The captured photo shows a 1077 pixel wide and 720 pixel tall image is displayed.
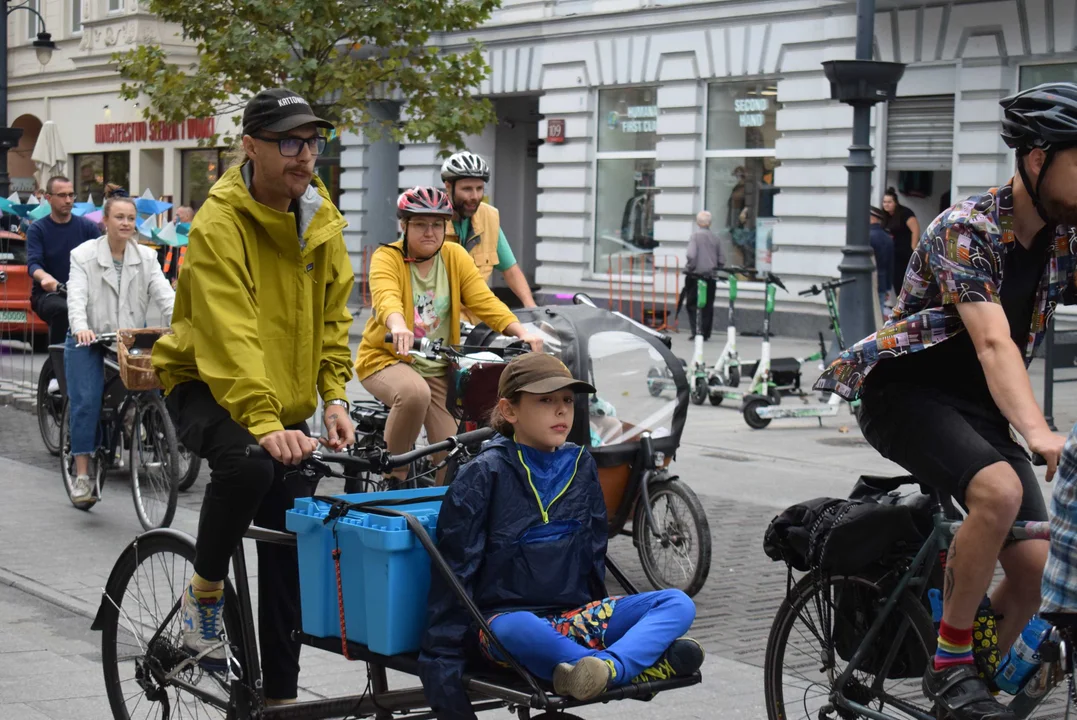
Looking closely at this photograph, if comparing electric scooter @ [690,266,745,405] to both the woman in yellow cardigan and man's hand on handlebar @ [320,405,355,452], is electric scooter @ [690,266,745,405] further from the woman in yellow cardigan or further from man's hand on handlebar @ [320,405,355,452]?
man's hand on handlebar @ [320,405,355,452]

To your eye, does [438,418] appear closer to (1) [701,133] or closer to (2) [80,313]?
(2) [80,313]

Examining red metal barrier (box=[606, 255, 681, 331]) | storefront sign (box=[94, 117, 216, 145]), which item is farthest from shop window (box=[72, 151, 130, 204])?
red metal barrier (box=[606, 255, 681, 331])

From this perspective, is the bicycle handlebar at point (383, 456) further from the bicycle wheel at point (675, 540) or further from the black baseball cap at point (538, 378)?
the bicycle wheel at point (675, 540)

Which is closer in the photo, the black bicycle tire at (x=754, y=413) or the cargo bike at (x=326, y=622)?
the cargo bike at (x=326, y=622)

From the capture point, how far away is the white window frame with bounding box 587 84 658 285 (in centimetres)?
2612

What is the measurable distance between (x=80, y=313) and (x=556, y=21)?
62.5 feet

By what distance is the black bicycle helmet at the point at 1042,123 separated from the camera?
387cm

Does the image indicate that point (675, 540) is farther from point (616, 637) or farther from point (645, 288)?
point (645, 288)

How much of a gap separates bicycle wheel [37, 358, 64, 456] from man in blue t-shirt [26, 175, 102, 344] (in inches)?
11.3

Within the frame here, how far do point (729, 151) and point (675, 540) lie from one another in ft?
59.2

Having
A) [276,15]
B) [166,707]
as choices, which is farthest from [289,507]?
[276,15]

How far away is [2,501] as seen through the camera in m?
9.65

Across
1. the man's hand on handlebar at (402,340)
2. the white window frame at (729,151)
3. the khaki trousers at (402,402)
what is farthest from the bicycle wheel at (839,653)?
the white window frame at (729,151)

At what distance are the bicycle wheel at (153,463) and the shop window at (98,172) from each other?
104 feet
